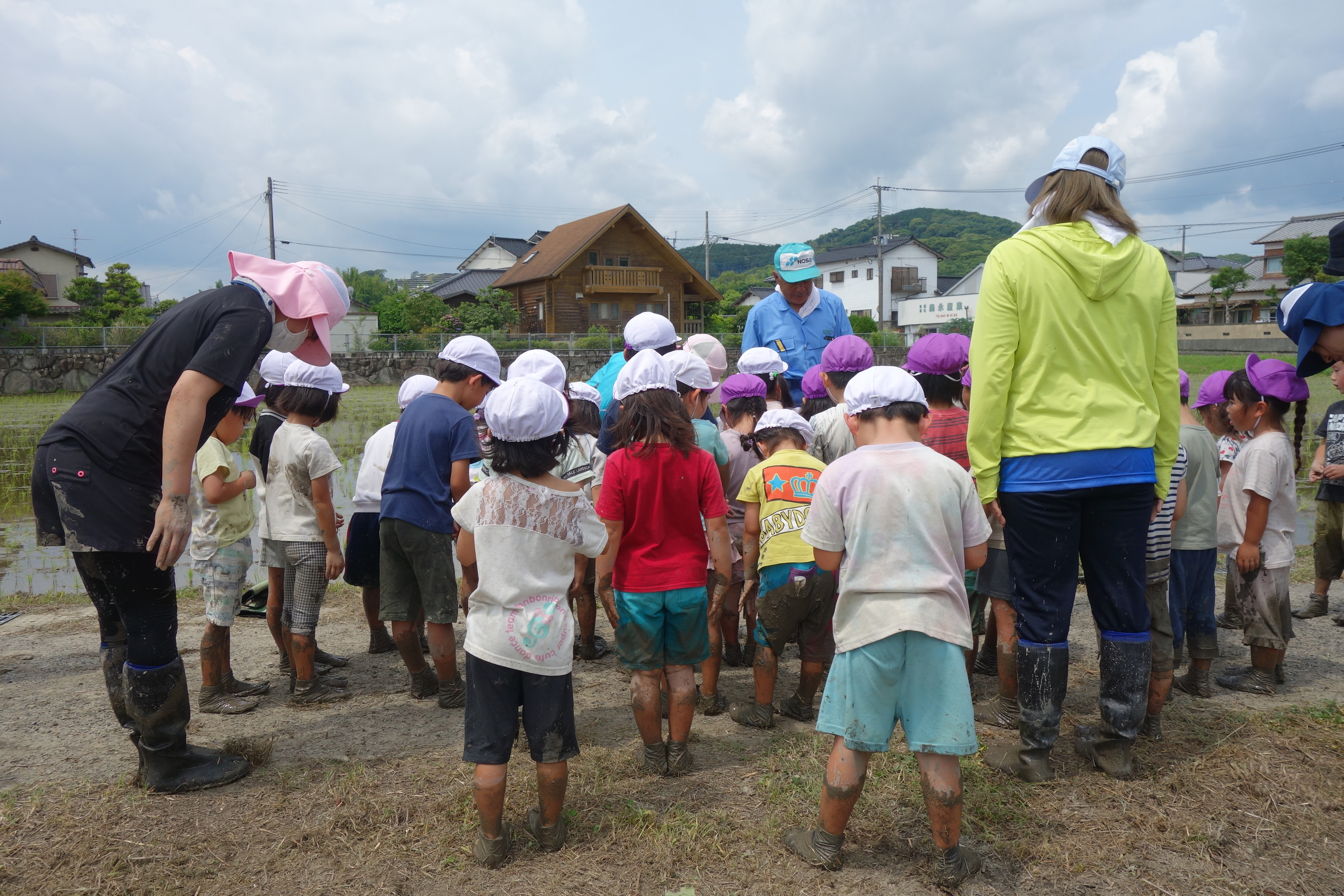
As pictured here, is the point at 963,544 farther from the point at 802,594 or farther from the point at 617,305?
the point at 617,305

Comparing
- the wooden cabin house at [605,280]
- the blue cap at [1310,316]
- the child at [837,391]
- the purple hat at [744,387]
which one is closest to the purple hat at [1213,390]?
the blue cap at [1310,316]

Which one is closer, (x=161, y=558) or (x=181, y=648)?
(x=161, y=558)

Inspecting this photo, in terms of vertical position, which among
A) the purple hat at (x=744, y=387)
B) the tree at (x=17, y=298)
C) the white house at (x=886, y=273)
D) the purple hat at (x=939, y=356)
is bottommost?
the purple hat at (x=744, y=387)

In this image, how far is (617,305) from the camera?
1423 inches

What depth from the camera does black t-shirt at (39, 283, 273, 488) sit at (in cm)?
290

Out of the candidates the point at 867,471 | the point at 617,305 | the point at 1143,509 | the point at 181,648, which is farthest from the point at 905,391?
the point at 617,305

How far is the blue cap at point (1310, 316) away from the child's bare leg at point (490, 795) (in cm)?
304

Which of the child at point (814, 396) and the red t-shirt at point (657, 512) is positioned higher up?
the child at point (814, 396)

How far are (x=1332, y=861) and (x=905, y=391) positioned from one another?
6.46 feet

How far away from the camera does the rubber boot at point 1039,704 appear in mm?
2957

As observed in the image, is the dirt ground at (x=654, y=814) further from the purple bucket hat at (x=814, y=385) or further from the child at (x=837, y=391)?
the purple bucket hat at (x=814, y=385)

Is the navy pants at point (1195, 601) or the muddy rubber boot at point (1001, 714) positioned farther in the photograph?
the navy pants at point (1195, 601)

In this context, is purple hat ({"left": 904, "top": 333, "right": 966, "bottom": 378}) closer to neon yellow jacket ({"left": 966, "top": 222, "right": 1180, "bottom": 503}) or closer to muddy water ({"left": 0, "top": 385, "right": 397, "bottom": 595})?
neon yellow jacket ({"left": 966, "top": 222, "right": 1180, "bottom": 503})

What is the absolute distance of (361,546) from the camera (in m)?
4.38
